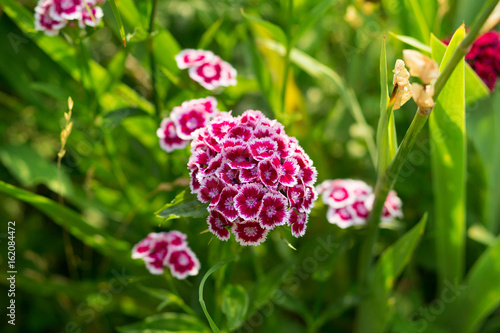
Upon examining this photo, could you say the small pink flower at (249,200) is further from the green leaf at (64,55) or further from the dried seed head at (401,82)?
the green leaf at (64,55)

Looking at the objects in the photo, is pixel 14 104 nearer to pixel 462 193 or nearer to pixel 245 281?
pixel 245 281

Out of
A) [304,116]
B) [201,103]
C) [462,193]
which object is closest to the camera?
[201,103]

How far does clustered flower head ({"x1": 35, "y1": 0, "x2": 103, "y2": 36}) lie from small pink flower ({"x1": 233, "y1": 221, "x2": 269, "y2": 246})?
2.05ft

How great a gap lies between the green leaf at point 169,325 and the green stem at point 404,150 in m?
0.46

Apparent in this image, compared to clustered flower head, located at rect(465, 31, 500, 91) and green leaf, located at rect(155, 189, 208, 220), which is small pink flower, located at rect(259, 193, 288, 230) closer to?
green leaf, located at rect(155, 189, 208, 220)

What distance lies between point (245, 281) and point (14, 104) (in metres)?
1.06

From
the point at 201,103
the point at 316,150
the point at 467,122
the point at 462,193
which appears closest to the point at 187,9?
the point at 316,150

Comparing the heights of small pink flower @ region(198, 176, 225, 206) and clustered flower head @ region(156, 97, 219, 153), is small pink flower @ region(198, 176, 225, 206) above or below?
below

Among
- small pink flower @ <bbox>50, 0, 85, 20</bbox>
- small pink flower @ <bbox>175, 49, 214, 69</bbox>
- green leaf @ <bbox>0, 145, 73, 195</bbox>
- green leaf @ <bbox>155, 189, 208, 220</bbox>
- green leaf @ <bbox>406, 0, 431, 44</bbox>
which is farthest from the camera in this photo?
green leaf @ <bbox>0, 145, 73, 195</bbox>

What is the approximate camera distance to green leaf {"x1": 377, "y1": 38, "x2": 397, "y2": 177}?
1048mm

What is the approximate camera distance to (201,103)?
1.21 meters

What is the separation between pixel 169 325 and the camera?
126cm

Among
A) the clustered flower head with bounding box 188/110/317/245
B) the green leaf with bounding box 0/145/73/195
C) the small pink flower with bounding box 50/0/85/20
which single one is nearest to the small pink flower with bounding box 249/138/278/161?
the clustered flower head with bounding box 188/110/317/245

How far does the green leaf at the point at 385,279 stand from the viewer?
4.05ft
